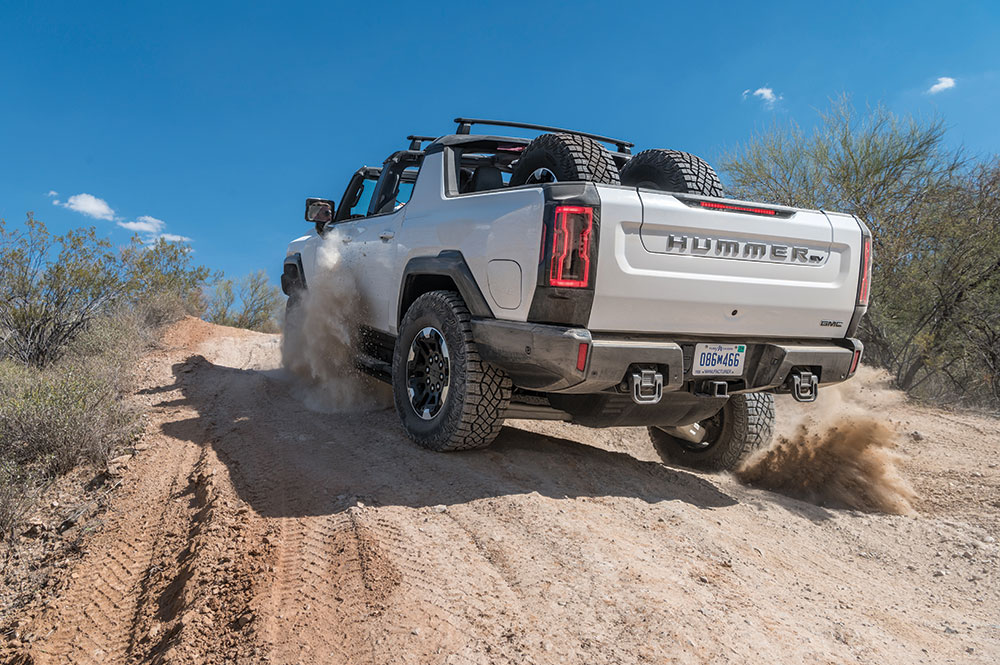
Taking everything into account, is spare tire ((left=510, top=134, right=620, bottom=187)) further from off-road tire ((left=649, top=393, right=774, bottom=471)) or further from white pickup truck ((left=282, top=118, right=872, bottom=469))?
off-road tire ((left=649, top=393, right=774, bottom=471))

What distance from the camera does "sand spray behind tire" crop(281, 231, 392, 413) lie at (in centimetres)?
618

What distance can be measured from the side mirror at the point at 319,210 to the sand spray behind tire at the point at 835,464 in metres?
4.38

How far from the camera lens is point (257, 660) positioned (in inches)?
98.7

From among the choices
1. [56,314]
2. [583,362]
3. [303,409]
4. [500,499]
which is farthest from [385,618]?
[56,314]

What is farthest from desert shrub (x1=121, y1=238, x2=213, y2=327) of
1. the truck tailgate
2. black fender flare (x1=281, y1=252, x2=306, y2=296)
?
the truck tailgate

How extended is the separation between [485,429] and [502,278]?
39.2 inches

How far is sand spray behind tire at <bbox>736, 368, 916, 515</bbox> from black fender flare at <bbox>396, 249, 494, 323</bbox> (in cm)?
264

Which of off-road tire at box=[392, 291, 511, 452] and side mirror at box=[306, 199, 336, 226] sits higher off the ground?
side mirror at box=[306, 199, 336, 226]

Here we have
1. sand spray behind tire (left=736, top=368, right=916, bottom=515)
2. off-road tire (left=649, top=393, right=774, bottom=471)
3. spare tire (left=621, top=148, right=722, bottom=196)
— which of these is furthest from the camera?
off-road tire (left=649, top=393, right=774, bottom=471)

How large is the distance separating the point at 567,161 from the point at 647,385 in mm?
1421

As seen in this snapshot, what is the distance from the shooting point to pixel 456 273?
13.8 feet

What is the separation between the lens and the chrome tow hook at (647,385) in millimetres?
3625

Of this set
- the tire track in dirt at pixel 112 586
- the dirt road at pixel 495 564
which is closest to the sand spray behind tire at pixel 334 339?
the dirt road at pixel 495 564

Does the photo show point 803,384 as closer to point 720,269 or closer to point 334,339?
point 720,269
